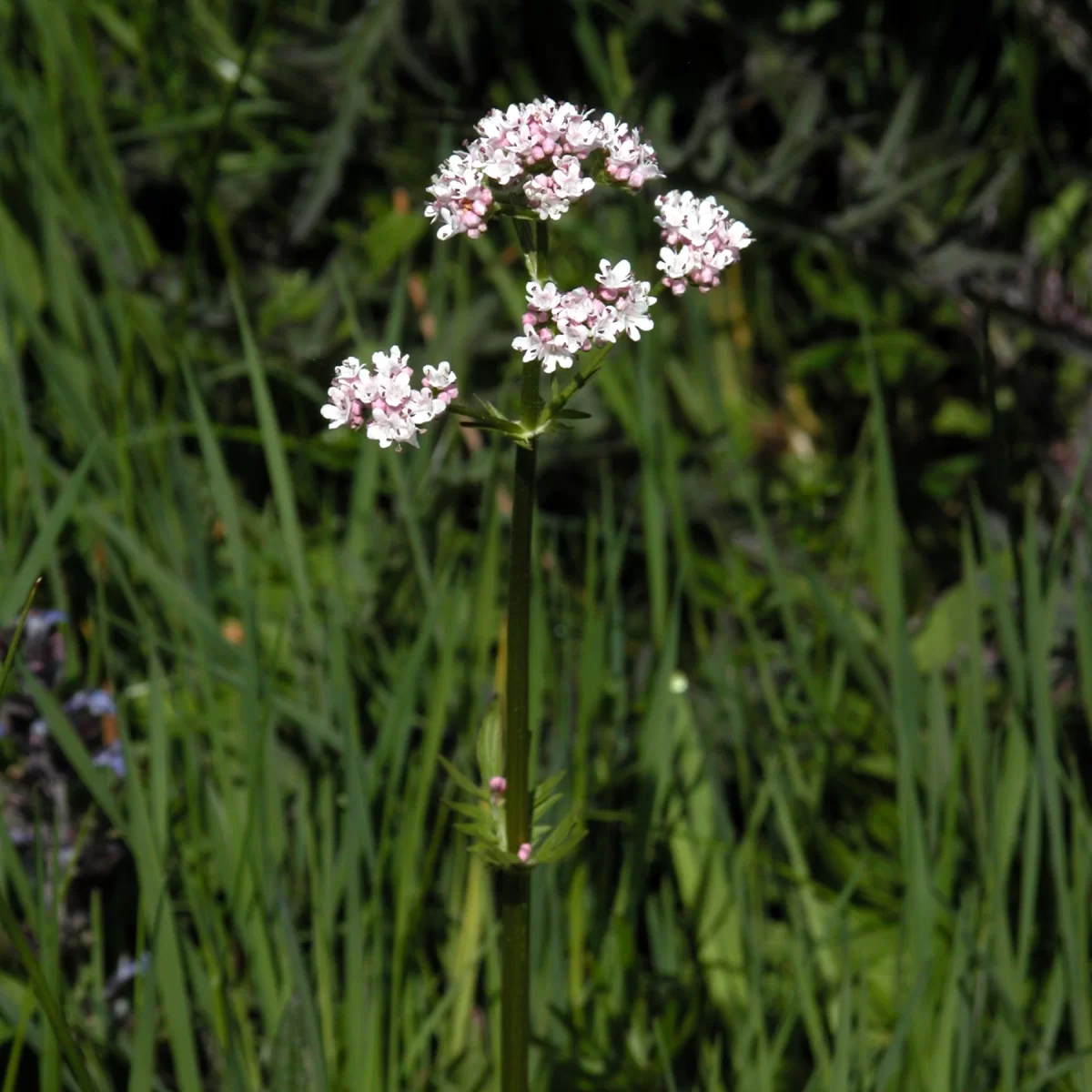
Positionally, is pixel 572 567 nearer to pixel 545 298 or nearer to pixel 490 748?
pixel 490 748

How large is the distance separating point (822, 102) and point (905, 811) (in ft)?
4.86

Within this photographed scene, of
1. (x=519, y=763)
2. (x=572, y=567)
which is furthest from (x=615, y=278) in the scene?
(x=572, y=567)

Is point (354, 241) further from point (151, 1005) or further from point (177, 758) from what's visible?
point (151, 1005)

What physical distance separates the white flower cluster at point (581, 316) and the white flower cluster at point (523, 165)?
0.06m

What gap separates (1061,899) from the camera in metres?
1.62

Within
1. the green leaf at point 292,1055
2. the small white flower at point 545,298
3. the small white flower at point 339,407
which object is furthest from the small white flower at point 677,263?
the green leaf at point 292,1055

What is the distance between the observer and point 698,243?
3.48 ft

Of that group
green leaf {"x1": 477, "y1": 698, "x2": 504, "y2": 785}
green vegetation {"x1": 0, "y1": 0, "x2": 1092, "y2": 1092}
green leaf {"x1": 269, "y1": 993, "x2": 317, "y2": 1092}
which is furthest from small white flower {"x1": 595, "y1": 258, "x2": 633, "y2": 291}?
green leaf {"x1": 269, "y1": 993, "x2": 317, "y2": 1092}

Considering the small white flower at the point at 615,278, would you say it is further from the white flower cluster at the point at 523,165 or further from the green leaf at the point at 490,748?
the green leaf at the point at 490,748

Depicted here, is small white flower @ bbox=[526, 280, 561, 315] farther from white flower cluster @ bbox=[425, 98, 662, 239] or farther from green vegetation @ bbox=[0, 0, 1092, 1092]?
green vegetation @ bbox=[0, 0, 1092, 1092]

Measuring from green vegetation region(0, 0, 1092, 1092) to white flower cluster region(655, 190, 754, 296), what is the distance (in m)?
0.65

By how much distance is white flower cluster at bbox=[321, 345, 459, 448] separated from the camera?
3.31ft

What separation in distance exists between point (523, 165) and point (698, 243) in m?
0.15

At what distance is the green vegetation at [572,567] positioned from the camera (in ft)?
5.43
